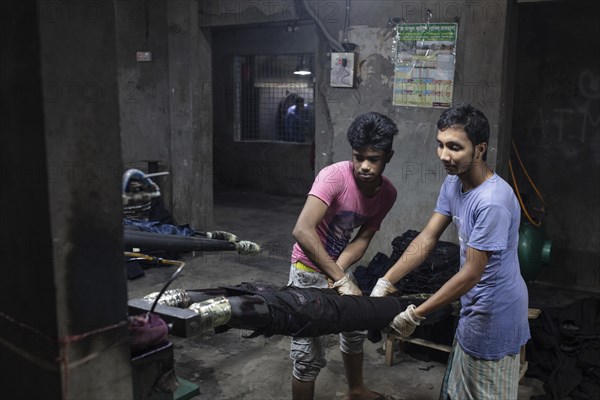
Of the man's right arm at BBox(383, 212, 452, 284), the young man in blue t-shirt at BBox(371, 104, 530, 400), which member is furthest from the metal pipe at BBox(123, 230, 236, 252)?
the man's right arm at BBox(383, 212, 452, 284)

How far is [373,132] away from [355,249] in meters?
0.75

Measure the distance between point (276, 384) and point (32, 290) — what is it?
7.74 ft

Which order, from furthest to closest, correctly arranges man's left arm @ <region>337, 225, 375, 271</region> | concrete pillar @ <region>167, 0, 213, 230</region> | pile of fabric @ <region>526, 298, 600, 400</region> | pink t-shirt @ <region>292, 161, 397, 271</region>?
1. concrete pillar @ <region>167, 0, 213, 230</region>
2. pile of fabric @ <region>526, 298, 600, 400</region>
3. man's left arm @ <region>337, 225, 375, 271</region>
4. pink t-shirt @ <region>292, 161, 397, 271</region>

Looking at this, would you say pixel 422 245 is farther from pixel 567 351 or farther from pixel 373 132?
pixel 567 351

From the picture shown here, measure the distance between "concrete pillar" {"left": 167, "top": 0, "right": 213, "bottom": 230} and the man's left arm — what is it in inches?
136

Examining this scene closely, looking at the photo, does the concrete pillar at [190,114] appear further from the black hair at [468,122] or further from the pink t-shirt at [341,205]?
the black hair at [468,122]

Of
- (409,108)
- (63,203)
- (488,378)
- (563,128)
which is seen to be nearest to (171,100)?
(409,108)

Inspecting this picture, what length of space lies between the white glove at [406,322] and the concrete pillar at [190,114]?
425 centimetres

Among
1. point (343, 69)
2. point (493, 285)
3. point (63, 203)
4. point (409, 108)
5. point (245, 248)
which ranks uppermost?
point (343, 69)

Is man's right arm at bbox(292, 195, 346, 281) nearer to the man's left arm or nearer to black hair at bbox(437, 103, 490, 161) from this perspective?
the man's left arm

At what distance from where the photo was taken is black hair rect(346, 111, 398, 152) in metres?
2.55

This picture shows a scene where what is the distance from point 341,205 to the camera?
2.76 meters

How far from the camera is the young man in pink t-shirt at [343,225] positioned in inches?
102

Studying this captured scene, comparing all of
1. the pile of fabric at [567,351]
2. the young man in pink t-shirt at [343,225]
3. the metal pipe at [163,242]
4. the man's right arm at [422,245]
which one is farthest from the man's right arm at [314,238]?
the pile of fabric at [567,351]
